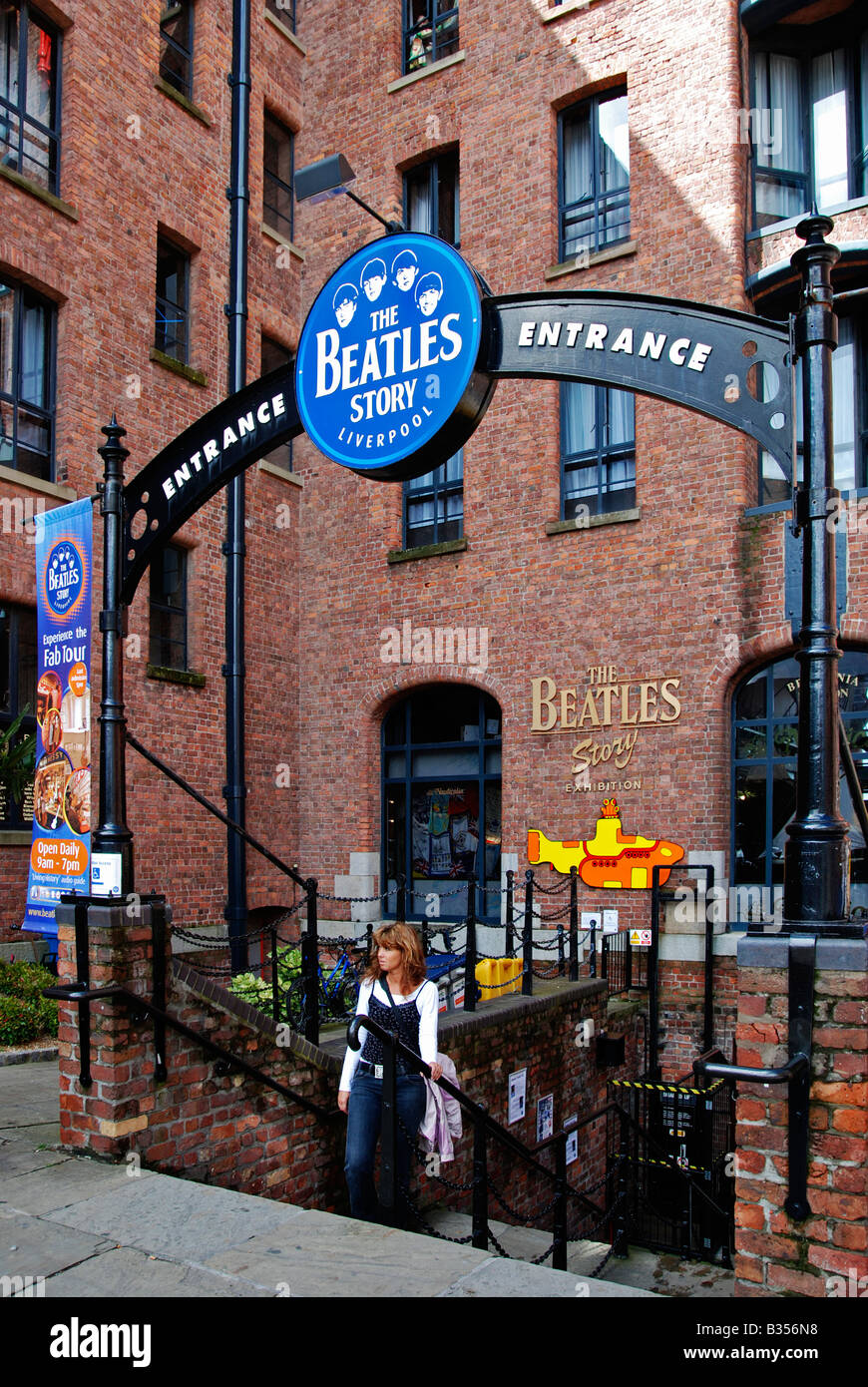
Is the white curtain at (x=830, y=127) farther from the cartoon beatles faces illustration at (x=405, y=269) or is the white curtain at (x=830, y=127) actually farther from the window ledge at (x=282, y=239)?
the cartoon beatles faces illustration at (x=405, y=269)

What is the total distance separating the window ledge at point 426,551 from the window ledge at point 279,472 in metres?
1.97

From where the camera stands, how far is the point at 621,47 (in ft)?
42.7

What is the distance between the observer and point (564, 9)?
44.2 feet

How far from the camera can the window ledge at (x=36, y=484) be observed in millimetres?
10852

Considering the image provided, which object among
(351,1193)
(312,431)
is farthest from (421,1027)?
(312,431)

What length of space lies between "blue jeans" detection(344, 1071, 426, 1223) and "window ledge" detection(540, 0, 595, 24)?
1335cm

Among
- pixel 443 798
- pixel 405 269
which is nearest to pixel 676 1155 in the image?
pixel 443 798

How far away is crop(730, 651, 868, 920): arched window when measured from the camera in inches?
452

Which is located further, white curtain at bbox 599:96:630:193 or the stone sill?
white curtain at bbox 599:96:630:193

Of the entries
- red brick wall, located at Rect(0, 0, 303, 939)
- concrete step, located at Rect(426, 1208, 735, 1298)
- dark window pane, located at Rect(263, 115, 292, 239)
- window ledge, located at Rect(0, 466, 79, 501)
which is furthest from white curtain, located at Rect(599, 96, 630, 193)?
concrete step, located at Rect(426, 1208, 735, 1298)

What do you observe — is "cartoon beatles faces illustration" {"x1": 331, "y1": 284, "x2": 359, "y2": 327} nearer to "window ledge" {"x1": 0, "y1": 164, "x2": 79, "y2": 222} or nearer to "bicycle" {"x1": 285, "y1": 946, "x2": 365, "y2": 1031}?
"bicycle" {"x1": 285, "y1": 946, "x2": 365, "y2": 1031}

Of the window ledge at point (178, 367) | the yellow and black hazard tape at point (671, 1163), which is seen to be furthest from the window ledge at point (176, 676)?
the yellow and black hazard tape at point (671, 1163)

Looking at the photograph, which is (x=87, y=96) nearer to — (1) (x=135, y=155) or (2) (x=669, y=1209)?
(1) (x=135, y=155)

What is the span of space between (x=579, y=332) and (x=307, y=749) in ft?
35.7
